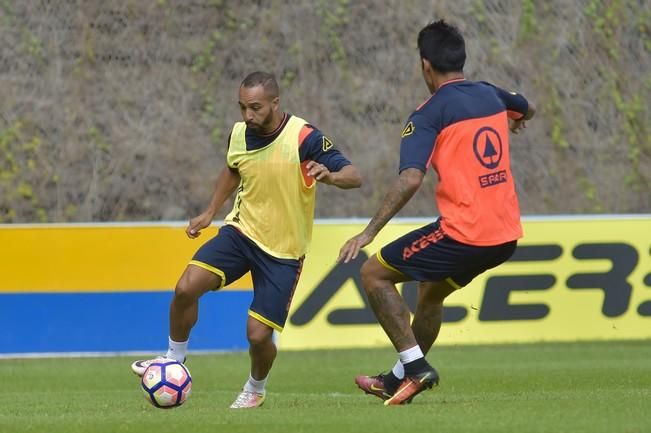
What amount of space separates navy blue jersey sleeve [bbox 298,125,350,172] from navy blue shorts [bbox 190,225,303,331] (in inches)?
27.0

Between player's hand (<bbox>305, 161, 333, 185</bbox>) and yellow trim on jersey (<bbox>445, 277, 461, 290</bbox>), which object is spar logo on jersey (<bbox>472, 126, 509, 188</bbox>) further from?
player's hand (<bbox>305, 161, 333, 185</bbox>)

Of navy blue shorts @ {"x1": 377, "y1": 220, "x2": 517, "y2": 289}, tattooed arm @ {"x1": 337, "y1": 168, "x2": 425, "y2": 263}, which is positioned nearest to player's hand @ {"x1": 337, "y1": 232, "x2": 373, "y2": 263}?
tattooed arm @ {"x1": 337, "y1": 168, "x2": 425, "y2": 263}

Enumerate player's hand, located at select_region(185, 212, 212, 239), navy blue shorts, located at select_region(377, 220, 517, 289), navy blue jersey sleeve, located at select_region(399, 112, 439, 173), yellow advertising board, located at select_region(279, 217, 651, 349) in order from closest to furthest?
navy blue jersey sleeve, located at select_region(399, 112, 439, 173)
navy blue shorts, located at select_region(377, 220, 517, 289)
player's hand, located at select_region(185, 212, 212, 239)
yellow advertising board, located at select_region(279, 217, 651, 349)

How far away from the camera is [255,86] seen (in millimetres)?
8828

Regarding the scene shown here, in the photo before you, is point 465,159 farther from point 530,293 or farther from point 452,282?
point 530,293

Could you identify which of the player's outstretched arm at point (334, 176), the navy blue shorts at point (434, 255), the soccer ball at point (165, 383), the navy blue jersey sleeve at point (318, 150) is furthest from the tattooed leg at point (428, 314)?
the soccer ball at point (165, 383)

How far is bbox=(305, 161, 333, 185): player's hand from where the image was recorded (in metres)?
8.42

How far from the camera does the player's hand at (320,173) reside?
8422 mm

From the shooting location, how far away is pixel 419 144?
8.02 meters

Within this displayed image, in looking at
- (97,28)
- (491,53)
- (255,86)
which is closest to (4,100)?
(97,28)

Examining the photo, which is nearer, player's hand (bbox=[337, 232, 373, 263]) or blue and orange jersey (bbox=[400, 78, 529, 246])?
player's hand (bbox=[337, 232, 373, 263])

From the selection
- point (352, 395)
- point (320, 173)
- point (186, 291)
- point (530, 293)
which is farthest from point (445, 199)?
point (530, 293)

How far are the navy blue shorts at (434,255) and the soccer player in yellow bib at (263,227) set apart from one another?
853mm

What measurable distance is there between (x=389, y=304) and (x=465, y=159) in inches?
39.4
